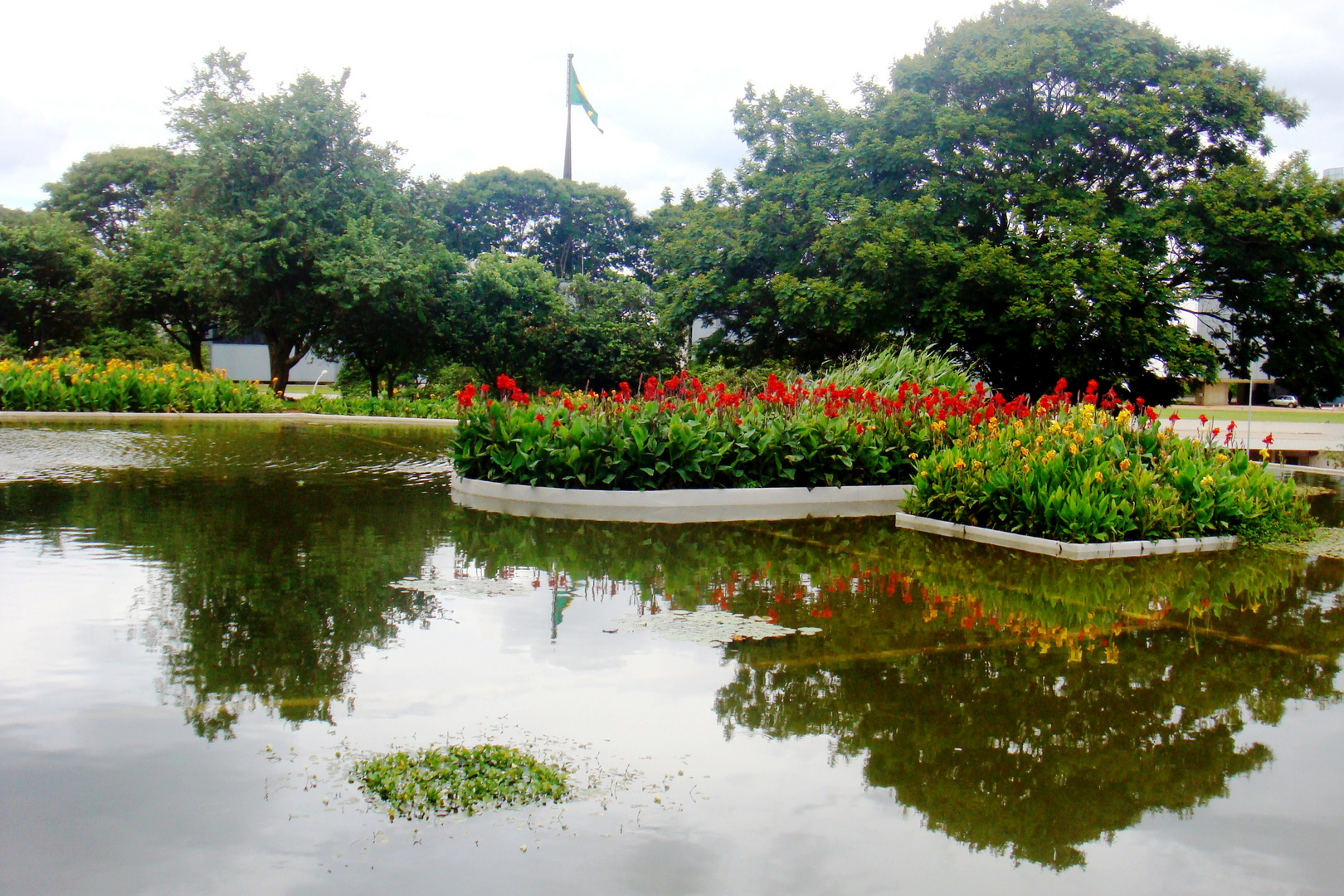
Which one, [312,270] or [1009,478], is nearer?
[1009,478]

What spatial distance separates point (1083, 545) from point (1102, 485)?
79 centimetres

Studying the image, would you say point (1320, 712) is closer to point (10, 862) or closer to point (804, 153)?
point (10, 862)

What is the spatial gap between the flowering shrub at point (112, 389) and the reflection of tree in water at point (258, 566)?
41.4 feet

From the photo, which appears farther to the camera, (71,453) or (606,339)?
(606,339)

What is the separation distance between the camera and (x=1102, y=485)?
895 centimetres

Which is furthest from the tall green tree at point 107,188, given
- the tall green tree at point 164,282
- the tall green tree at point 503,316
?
the tall green tree at point 503,316

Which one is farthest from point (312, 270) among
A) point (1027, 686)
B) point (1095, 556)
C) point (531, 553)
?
point (1027, 686)

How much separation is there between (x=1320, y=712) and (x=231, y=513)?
8.89 m

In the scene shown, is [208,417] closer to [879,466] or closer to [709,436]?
[709,436]

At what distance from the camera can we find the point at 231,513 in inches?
392

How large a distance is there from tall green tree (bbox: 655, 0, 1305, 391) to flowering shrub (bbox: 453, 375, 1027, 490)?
9328mm

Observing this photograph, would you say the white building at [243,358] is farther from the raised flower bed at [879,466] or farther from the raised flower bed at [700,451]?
the raised flower bed at [879,466]

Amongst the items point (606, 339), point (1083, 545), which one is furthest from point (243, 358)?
point (1083, 545)

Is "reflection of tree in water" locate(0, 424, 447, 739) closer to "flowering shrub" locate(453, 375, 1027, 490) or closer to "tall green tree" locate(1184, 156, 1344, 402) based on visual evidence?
"flowering shrub" locate(453, 375, 1027, 490)
